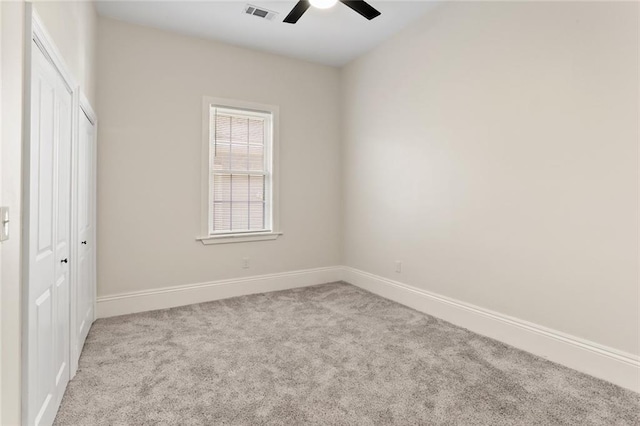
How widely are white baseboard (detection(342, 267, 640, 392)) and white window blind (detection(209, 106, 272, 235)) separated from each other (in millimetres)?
1976

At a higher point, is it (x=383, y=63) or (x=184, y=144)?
(x=383, y=63)

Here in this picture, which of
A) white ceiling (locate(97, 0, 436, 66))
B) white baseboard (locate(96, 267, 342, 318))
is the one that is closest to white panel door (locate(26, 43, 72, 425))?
white baseboard (locate(96, 267, 342, 318))

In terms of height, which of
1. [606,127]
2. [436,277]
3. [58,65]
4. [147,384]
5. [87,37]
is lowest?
[147,384]

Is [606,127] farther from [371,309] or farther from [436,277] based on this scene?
[371,309]

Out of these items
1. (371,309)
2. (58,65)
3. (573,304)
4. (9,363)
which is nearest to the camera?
(9,363)

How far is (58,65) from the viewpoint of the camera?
181 centimetres

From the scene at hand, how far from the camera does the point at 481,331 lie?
297 cm

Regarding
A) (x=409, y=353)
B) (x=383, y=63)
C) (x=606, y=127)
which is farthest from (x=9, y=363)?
(x=383, y=63)

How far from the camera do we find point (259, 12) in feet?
11.2

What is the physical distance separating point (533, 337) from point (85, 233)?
12.0ft

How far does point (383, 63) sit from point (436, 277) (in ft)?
8.42

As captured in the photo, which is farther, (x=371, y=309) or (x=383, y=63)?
(x=383, y=63)

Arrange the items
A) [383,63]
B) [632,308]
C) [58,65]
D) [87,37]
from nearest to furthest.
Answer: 1. [58,65]
2. [632,308]
3. [87,37]
4. [383,63]

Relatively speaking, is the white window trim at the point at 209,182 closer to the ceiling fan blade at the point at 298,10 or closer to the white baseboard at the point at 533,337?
the ceiling fan blade at the point at 298,10
